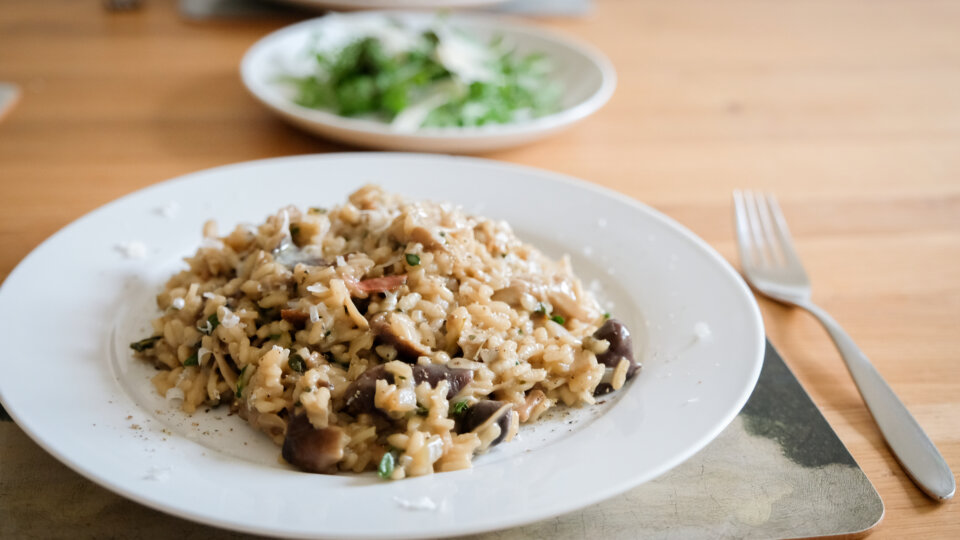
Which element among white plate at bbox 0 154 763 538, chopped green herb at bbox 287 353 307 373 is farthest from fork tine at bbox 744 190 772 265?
chopped green herb at bbox 287 353 307 373

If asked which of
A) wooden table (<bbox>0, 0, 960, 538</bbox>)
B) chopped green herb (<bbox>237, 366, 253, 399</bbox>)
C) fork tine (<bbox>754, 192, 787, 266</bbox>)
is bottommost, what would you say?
wooden table (<bbox>0, 0, 960, 538</bbox>)

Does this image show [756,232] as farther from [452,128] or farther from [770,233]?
[452,128]

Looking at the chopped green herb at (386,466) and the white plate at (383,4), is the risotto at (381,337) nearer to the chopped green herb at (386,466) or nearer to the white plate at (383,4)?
the chopped green herb at (386,466)

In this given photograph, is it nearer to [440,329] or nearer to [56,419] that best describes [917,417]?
[440,329]

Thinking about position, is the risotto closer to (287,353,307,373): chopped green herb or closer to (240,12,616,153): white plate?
(287,353,307,373): chopped green herb

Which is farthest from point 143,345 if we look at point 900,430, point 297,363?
point 900,430

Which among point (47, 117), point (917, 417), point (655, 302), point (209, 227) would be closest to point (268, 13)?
point (47, 117)
